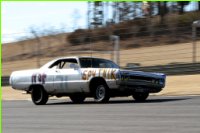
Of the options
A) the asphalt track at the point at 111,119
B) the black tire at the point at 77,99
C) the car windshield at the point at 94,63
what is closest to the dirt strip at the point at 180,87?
the car windshield at the point at 94,63

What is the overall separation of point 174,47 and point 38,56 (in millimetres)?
7978

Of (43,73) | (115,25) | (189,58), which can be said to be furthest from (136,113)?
(115,25)

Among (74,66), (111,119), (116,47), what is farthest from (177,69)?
(111,119)

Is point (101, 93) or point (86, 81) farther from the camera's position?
point (86, 81)

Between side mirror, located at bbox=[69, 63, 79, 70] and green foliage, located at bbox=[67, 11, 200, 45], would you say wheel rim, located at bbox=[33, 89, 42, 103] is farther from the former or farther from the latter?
green foliage, located at bbox=[67, 11, 200, 45]

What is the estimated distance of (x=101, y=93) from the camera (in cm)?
1798

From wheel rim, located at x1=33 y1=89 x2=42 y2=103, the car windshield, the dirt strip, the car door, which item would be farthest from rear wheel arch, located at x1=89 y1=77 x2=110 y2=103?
the dirt strip

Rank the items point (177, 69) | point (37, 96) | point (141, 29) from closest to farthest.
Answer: point (37, 96) < point (177, 69) < point (141, 29)

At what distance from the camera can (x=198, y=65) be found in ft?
85.0

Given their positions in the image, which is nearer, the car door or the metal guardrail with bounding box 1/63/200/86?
the car door

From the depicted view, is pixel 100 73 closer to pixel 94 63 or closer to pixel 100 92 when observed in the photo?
pixel 100 92

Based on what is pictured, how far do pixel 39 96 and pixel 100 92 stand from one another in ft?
8.89

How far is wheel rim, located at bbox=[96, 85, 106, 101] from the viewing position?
1786 cm

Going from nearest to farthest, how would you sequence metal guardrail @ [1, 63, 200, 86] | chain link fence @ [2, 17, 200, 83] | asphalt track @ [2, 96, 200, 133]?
asphalt track @ [2, 96, 200, 133] → metal guardrail @ [1, 63, 200, 86] → chain link fence @ [2, 17, 200, 83]
